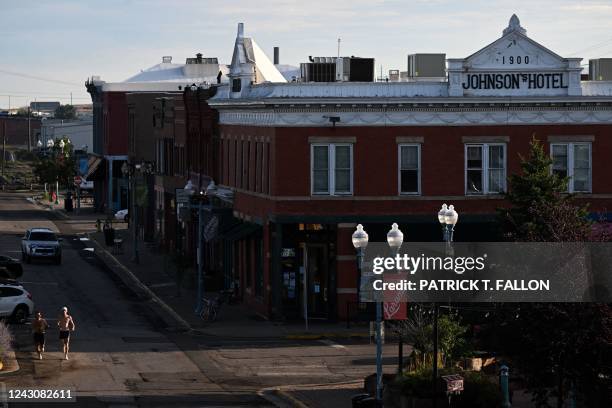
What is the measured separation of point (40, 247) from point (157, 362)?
1240 inches

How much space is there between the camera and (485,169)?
170 ft

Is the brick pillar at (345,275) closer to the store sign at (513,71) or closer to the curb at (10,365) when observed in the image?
the store sign at (513,71)

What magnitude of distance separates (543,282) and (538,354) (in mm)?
1719

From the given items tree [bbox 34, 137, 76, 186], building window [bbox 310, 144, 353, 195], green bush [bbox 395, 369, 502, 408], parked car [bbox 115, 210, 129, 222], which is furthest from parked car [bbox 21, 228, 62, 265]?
tree [bbox 34, 137, 76, 186]

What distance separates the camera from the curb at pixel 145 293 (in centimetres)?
5187

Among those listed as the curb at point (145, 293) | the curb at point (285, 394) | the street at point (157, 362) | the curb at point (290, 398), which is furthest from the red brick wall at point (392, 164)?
the curb at point (290, 398)

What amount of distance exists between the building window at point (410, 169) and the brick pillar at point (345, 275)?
2.69 metres

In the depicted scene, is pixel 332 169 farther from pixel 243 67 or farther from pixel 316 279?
pixel 243 67

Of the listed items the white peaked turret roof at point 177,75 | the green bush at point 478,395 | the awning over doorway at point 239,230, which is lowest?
the green bush at point 478,395

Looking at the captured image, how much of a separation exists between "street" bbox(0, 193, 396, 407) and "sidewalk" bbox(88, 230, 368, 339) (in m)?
0.88

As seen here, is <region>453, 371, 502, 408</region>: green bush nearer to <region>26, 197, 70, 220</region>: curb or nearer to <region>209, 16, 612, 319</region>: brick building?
<region>209, 16, 612, 319</region>: brick building

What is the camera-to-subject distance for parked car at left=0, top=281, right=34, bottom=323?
49.5m

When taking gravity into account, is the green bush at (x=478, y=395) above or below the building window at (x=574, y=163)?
below

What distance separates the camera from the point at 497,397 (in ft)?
108
